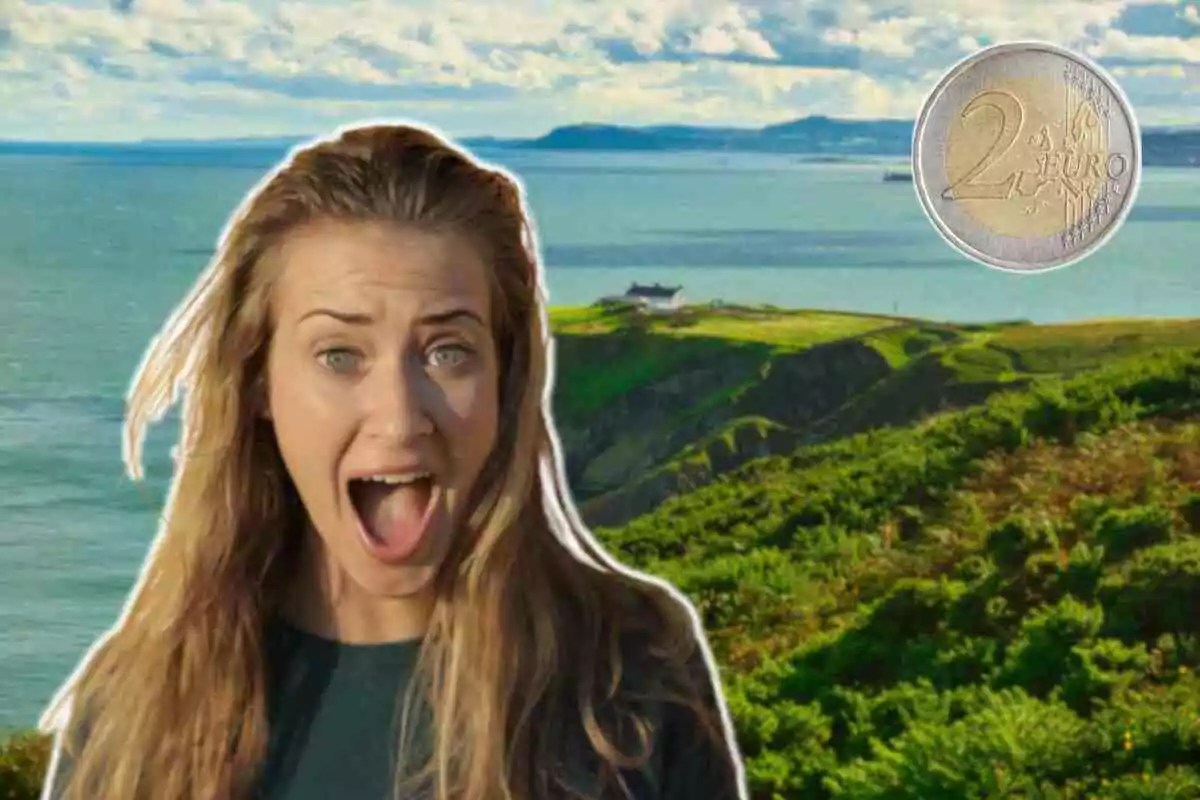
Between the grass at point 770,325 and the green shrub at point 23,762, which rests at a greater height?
the grass at point 770,325

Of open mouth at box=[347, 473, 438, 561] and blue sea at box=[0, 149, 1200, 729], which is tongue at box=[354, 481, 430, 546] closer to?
open mouth at box=[347, 473, 438, 561]

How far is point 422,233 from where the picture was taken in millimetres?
1118

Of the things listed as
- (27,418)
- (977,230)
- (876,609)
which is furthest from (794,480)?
(27,418)

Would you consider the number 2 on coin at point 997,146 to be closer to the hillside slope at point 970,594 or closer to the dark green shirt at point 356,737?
the hillside slope at point 970,594

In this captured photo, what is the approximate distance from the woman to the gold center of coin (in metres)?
1.57

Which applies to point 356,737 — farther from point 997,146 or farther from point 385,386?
point 997,146

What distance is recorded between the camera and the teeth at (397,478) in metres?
1.14

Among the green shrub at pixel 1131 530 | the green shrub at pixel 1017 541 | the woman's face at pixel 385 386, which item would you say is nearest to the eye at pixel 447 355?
the woman's face at pixel 385 386

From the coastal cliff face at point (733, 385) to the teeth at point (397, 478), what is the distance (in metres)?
1.45

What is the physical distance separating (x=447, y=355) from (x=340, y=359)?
0.29ft

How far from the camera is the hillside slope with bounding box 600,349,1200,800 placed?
245cm

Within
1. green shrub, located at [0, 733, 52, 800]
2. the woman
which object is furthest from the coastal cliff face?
the woman

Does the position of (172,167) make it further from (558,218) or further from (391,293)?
(391,293)

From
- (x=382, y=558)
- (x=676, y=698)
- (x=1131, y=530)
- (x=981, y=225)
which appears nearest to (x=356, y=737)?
(x=382, y=558)
